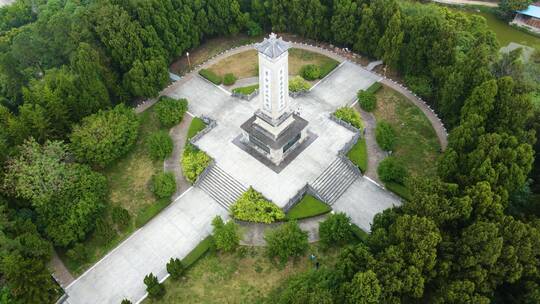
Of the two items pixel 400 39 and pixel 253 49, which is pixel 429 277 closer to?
pixel 400 39

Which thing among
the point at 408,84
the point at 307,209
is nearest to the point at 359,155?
the point at 307,209

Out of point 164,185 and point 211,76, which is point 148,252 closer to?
point 164,185

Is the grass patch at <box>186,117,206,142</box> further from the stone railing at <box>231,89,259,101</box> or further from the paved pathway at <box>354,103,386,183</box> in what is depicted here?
the paved pathway at <box>354,103,386,183</box>

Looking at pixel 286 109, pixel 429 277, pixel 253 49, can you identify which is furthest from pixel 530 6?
pixel 429 277

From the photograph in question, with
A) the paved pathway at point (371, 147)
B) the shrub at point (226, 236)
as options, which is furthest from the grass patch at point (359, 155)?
the shrub at point (226, 236)

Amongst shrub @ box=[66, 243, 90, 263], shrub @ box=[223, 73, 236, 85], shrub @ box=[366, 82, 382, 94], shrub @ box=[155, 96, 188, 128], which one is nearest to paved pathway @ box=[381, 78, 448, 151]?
shrub @ box=[366, 82, 382, 94]

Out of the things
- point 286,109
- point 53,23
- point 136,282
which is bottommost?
point 136,282

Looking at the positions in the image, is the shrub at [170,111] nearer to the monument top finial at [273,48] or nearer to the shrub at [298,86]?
the shrub at [298,86]
